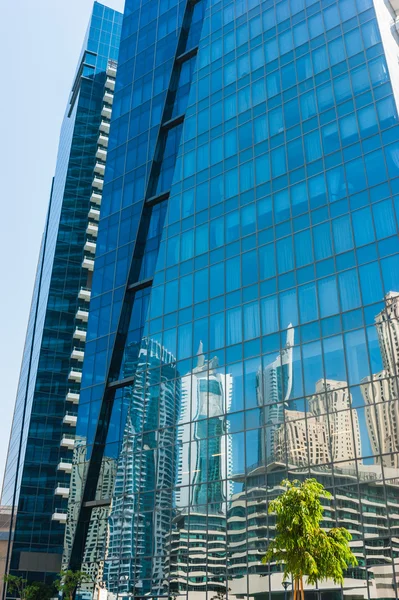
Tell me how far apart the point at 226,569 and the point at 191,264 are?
21.1 metres

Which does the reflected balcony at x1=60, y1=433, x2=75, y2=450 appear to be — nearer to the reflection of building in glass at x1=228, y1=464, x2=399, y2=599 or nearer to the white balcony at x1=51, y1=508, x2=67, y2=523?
the white balcony at x1=51, y1=508, x2=67, y2=523

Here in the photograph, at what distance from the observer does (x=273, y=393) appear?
3647 cm

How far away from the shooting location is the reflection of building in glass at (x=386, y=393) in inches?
1198

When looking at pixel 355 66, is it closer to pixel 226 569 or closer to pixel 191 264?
pixel 191 264

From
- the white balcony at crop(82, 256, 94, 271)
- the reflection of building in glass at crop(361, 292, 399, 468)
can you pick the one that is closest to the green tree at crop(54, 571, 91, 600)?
the reflection of building in glass at crop(361, 292, 399, 468)

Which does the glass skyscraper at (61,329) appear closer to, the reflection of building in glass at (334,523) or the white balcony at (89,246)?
the white balcony at (89,246)

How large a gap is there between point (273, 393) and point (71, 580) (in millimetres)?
24887

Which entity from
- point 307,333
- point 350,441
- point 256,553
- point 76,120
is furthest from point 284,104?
point 76,120

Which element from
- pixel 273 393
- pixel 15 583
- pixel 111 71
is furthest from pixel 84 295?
pixel 273 393

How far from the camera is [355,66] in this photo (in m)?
40.6

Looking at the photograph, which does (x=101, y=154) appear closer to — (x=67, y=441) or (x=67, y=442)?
(x=67, y=441)

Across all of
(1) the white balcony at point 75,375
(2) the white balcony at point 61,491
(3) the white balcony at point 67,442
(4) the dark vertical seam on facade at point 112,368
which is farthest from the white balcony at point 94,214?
(2) the white balcony at point 61,491

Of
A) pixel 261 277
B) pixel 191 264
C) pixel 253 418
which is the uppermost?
pixel 191 264

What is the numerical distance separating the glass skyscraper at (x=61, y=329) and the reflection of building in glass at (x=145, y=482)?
28.0 meters
